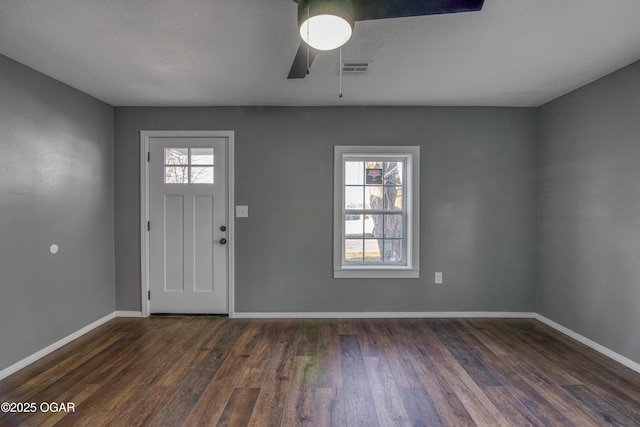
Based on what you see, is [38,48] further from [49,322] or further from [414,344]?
[414,344]

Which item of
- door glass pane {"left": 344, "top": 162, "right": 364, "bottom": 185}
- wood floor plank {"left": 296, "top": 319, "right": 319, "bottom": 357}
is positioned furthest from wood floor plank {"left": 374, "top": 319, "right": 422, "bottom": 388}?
door glass pane {"left": 344, "top": 162, "right": 364, "bottom": 185}

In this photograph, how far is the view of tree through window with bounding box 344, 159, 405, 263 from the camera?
3.54 metres

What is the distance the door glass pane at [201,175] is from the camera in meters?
3.49

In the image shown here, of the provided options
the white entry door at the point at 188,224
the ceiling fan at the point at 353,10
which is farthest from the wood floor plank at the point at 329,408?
the ceiling fan at the point at 353,10

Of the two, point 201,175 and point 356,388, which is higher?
point 201,175

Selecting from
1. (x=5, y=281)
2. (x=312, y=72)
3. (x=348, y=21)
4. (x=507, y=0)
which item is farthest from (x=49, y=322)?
(x=507, y=0)

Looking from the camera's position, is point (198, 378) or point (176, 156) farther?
point (176, 156)

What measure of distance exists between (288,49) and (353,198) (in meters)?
1.80

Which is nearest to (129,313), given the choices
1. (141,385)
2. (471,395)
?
(141,385)

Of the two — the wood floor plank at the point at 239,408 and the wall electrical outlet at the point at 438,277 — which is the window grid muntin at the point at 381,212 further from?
the wood floor plank at the point at 239,408

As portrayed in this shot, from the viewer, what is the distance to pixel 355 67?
2498 millimetres

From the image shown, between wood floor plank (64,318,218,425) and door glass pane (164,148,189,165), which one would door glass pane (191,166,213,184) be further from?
wood floor plank (64,318,218,425)

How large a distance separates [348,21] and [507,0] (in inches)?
41.8

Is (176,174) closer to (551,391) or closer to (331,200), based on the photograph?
(331,200)
